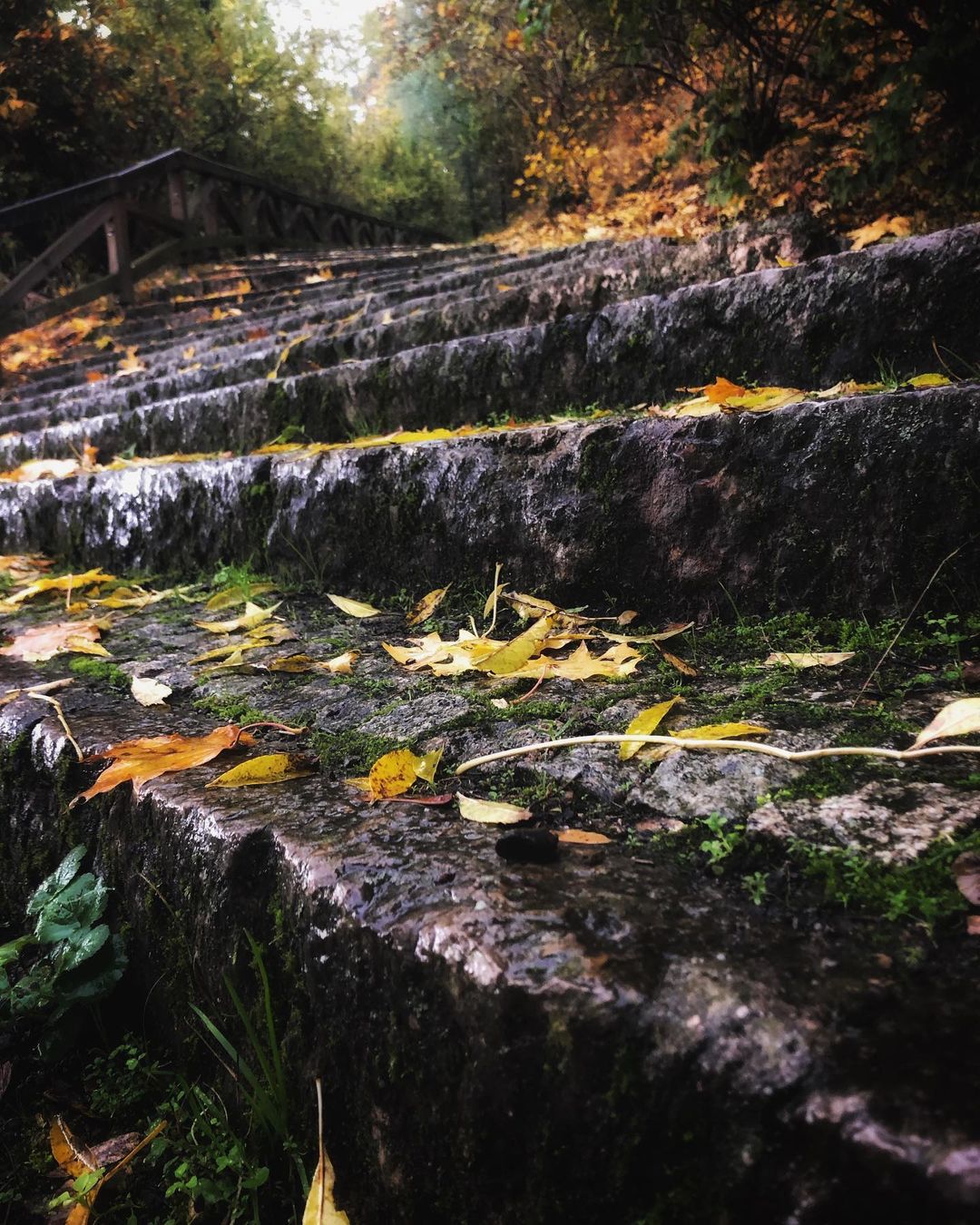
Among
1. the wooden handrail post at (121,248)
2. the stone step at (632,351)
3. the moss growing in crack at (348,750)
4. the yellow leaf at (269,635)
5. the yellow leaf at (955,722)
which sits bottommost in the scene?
the yellow leaf at (269,635)

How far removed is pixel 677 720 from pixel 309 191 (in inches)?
598

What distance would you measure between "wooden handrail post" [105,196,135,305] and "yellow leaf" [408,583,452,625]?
6.82 meters

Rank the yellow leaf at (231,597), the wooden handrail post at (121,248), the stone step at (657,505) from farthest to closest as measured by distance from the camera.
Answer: the wooden handrail post at (121,248) → the yellow leaf at (231,597) → the stone step at (657,505)

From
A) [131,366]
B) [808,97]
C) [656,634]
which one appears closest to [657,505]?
[656,634]

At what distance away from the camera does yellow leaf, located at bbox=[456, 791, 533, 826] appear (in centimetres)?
75

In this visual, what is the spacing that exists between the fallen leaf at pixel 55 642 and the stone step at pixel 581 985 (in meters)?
0.76

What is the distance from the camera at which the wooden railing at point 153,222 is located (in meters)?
6.48

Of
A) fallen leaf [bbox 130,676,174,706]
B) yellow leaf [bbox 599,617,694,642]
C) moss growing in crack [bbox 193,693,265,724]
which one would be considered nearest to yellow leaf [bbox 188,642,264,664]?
fallen leaf [bbox 130,676,174,706]

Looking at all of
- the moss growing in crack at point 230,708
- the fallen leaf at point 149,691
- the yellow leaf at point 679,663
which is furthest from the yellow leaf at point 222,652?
the yellow leaf at point 679,663

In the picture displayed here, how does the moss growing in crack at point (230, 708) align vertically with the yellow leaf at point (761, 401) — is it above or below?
below

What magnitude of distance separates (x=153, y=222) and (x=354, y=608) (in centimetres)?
775

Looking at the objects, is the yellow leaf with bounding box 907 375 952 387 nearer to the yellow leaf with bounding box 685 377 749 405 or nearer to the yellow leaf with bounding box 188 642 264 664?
the yellow leaf with bounding box 685 377 749 405

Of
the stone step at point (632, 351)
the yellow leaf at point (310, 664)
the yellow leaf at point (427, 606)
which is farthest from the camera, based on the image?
the yellow leaf at point (427, 606)

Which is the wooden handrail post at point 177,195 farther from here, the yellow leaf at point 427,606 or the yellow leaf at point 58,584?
the yellow leaf at point 427,606
